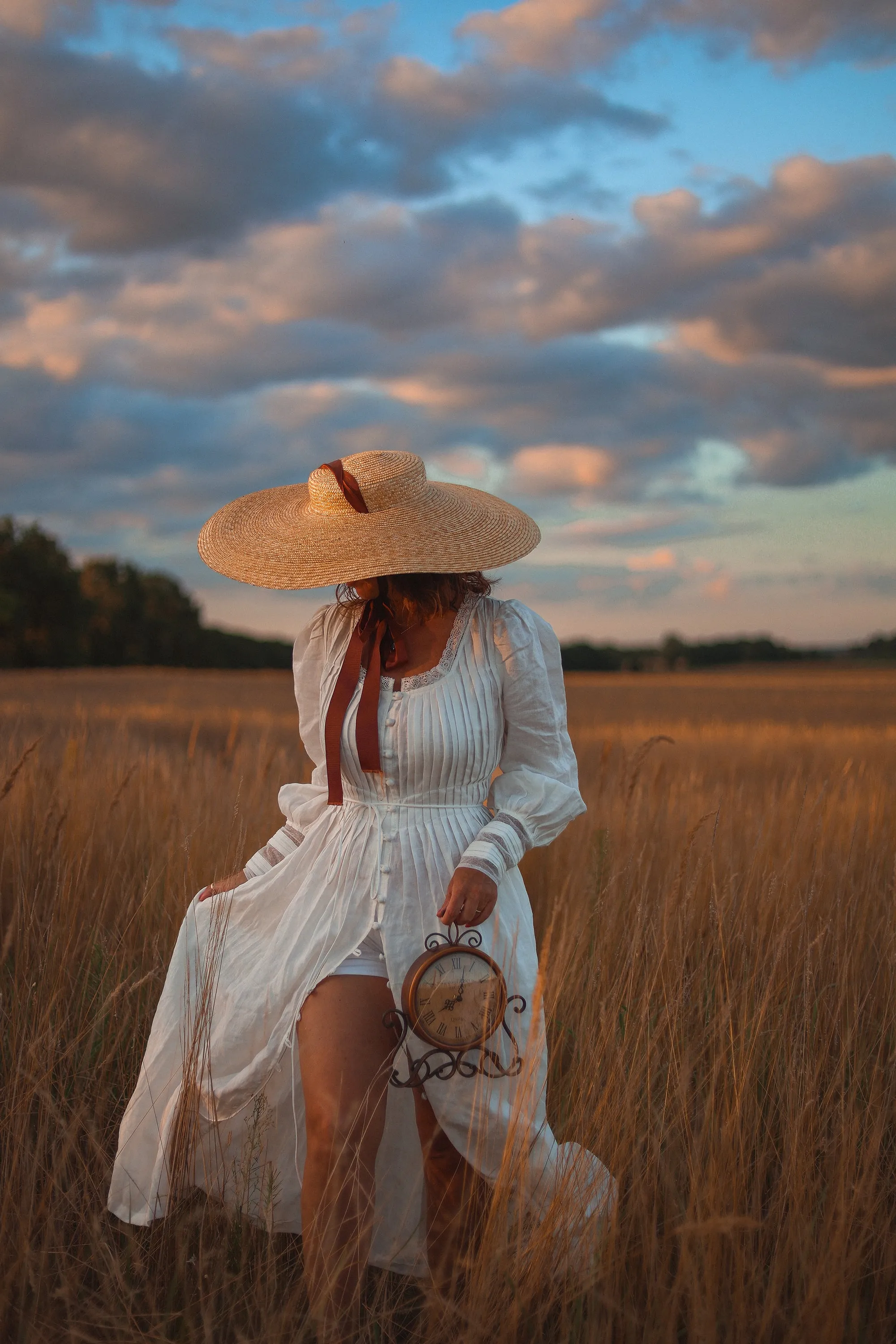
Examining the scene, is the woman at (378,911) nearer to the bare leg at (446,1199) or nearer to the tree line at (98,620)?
the bare leg at (446,1199)

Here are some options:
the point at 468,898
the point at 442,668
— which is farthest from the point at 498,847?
the point at 442,668

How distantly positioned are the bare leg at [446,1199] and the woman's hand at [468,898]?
0.36 meters

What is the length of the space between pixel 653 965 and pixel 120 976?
1.51m

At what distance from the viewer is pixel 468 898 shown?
5.70ft

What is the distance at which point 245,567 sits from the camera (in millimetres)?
2162

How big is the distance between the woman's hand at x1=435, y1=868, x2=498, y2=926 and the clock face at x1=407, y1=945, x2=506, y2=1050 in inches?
2.2

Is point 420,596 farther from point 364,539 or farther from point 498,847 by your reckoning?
point 498,847

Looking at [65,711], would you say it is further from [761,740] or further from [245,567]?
[245,567]

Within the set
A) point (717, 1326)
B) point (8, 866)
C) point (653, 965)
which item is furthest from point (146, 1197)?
point (8, 866)

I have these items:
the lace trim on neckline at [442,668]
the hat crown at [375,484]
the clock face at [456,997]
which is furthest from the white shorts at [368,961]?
the hat crown at [375,484]

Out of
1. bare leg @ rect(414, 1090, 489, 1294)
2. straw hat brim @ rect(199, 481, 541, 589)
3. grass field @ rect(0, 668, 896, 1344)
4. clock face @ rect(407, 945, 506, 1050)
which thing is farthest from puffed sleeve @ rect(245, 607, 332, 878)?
bare leg @ rect(414, 1090, 489, 1294)

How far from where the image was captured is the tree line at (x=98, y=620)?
45.6 meters

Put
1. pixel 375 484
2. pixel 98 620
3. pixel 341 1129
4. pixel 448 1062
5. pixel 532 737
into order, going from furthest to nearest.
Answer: pixel 98 620 < pixel 375 484 < pixel 532 737 < pixel 448 1062 < pixel 341 1129

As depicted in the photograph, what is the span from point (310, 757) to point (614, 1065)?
90 cm
